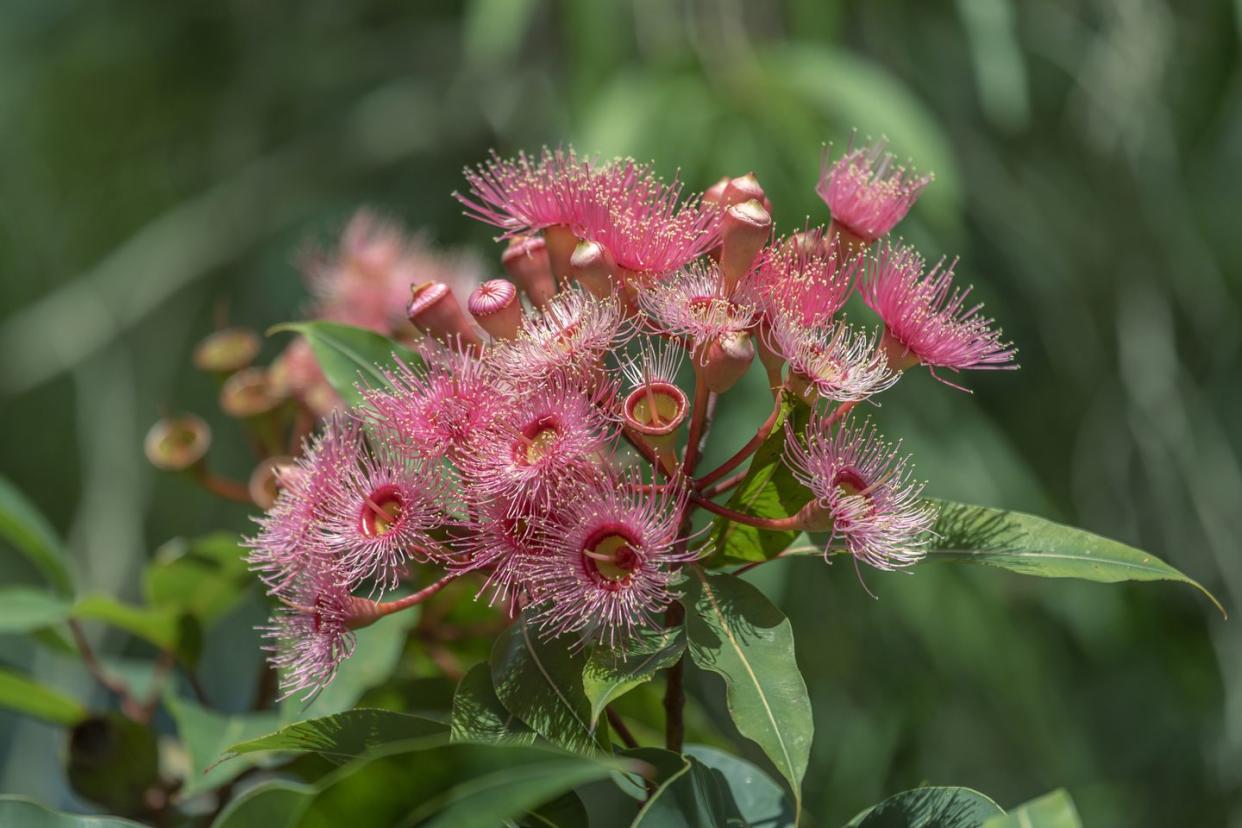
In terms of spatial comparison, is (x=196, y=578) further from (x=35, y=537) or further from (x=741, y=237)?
(x=741, y=237)

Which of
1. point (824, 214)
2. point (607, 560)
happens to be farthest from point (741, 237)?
point (824, 214)

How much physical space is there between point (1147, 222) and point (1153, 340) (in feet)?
0.94

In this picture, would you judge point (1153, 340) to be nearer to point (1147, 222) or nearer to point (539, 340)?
point (1147, 222)

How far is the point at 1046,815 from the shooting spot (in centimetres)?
44

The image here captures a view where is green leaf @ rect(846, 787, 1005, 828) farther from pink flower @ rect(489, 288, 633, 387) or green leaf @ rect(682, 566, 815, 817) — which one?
pink flower @ rect(489, 288, 633, 387)

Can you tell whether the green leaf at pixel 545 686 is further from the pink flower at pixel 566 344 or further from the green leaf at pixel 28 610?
the green leaf at pixel 28 610


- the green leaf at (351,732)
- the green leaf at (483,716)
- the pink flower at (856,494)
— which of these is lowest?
the green leaf at (351,732)

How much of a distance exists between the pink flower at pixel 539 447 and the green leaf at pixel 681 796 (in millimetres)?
119

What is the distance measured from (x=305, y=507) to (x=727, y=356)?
21cm

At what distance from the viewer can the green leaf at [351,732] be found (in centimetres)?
52

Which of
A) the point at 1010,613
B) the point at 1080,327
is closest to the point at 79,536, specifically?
the point at 1010,613

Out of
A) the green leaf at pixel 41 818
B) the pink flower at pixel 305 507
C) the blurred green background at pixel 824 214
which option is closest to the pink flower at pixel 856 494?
the pink flower at pixel 305 507

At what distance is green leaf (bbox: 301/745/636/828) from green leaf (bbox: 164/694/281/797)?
279mm

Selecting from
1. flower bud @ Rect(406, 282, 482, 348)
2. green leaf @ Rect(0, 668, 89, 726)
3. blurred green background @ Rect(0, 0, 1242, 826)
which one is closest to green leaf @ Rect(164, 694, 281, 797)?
green leaf @ Rect(0, 668, 89, 726)
